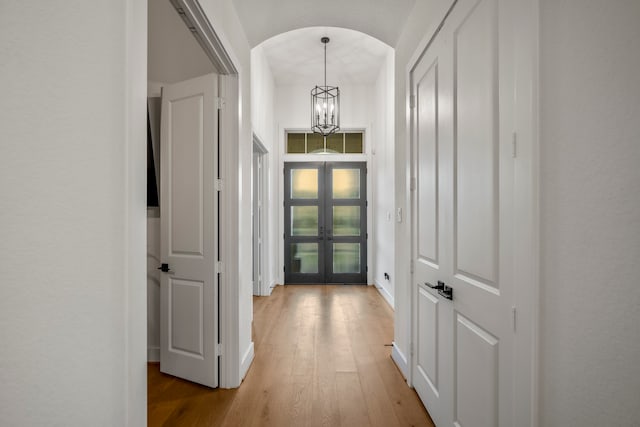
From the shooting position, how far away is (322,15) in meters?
2.66

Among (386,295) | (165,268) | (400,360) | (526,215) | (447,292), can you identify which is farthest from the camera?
(386,295)

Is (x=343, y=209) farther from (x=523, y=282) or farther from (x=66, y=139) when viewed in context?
(x=66, y=139)

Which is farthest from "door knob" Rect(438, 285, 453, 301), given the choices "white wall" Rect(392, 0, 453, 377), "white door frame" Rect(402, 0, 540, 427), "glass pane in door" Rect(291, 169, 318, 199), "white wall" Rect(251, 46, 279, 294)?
"glass pane in door" Rect(291, 169, 318, 199)

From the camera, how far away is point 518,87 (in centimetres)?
115

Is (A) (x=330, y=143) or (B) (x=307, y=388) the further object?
(A) (x=330, y=143)

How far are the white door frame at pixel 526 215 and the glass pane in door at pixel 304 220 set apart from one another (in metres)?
4.88

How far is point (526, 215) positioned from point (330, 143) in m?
5.21

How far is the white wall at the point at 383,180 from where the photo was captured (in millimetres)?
4643

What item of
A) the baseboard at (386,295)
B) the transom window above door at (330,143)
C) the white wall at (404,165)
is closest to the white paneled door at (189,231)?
the white wall at (404,165)

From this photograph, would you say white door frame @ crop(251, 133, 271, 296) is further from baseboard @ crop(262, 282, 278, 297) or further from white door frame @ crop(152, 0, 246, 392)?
white door frame @ crop(152, 0, 246, 392)

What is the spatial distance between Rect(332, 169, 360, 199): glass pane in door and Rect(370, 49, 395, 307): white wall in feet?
0.95

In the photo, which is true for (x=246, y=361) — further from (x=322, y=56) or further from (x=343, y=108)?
(x=343, y=108)

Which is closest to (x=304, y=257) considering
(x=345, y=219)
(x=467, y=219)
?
(x=345, y=219)

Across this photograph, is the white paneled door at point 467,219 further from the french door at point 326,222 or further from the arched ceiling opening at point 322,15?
the french door at point 326,222
